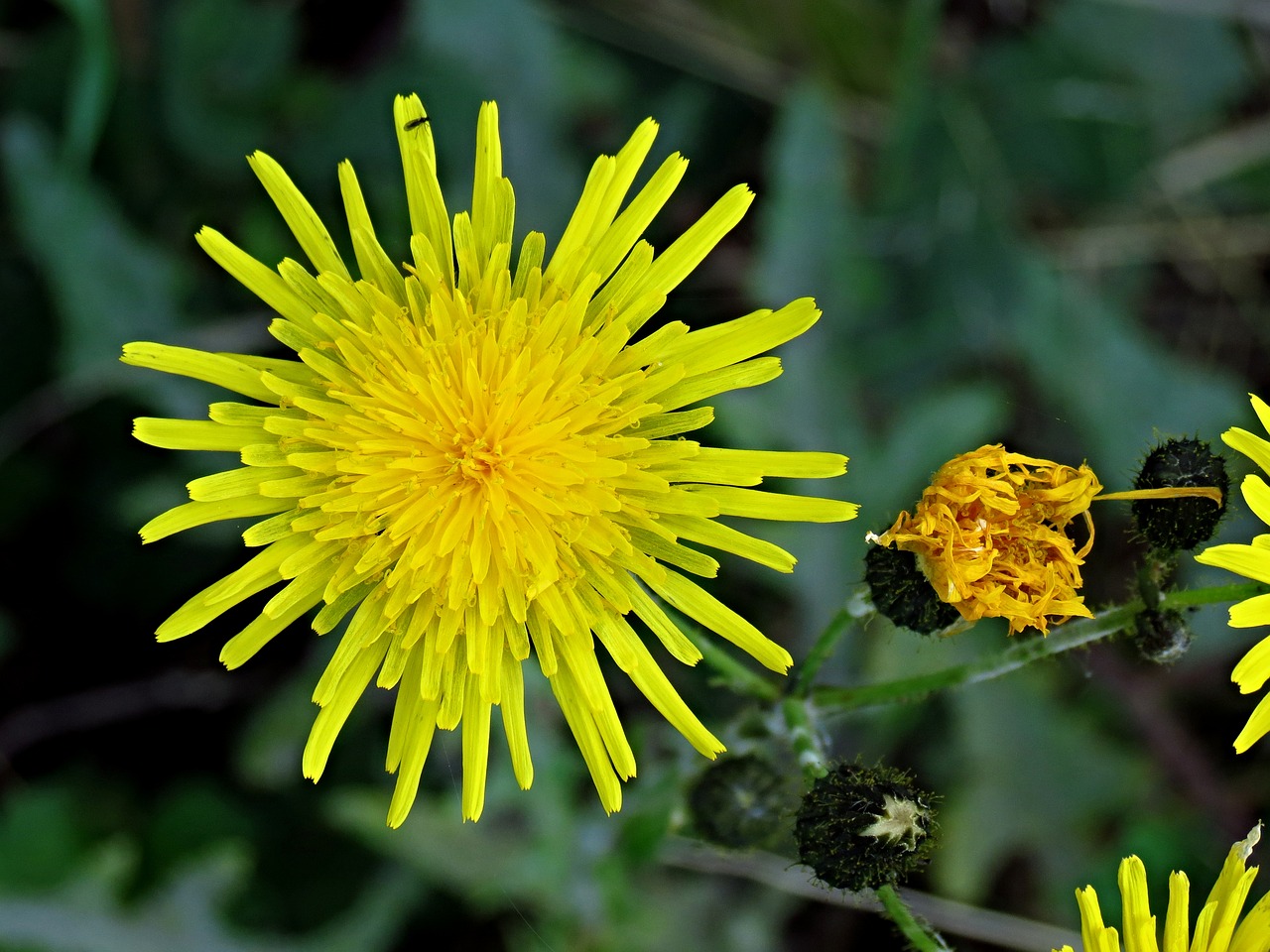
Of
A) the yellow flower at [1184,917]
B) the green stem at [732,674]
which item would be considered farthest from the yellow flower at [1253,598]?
the green stem at [732,674]

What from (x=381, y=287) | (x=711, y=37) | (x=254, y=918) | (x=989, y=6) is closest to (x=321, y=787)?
→ (x=254, y=918)

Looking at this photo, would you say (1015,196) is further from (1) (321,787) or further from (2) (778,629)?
(1) (321,787)

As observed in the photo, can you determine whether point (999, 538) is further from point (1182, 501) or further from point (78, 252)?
point (78, 252)

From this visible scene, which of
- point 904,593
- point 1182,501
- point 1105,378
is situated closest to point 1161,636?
point 1182,501

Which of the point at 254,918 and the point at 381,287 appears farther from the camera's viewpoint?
the point at 254,918

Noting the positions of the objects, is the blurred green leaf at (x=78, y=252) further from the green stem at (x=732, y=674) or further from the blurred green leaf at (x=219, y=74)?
the green stem at (x=732, y=674)
